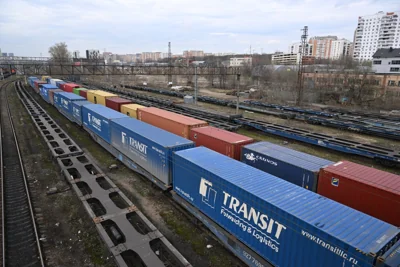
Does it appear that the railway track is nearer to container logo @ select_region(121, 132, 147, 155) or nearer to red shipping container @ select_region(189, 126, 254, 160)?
container logo @ select_region(121, 132, 147, 155)

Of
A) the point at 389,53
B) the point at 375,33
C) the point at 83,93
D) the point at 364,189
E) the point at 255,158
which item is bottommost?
the point at 255,158

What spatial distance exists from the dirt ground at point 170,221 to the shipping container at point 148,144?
1412mm

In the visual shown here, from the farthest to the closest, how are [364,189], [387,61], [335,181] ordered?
[387,61] < [335,181] < [364,189]

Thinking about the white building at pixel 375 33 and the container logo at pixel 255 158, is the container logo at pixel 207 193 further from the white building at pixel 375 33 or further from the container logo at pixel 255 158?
the white building at pixel 375 33

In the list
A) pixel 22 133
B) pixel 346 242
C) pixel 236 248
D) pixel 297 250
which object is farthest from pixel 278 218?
pixel 22 133

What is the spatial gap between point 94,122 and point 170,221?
45.4ft

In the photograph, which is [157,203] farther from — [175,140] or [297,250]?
[297,250]

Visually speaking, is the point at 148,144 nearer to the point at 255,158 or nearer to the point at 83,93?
the point at 255,158

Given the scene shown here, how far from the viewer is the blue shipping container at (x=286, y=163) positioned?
12336 millimetres

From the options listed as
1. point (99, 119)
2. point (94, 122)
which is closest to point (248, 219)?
point (99, 119)

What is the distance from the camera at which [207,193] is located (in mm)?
10812

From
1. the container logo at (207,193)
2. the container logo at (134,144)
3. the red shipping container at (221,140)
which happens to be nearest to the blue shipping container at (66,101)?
the container logo at (134,144)

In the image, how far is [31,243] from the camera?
11.4 meters

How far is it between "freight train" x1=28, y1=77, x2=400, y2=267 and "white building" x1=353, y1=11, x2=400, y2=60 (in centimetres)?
17340
